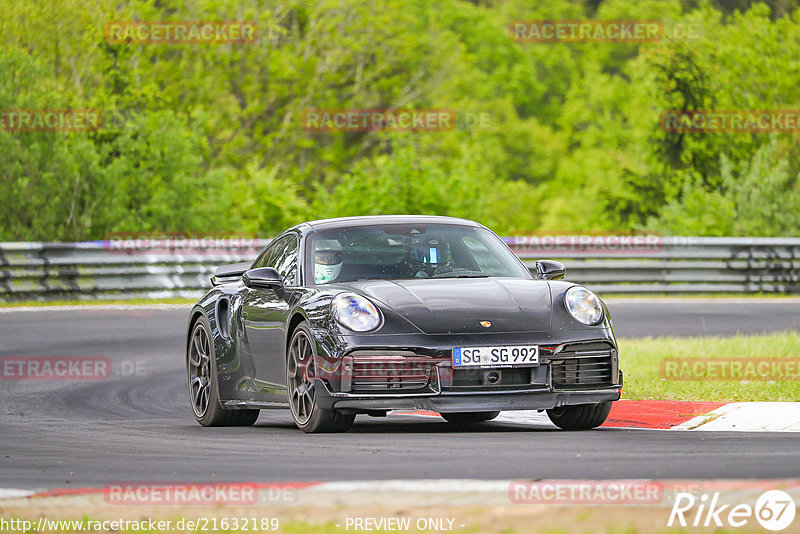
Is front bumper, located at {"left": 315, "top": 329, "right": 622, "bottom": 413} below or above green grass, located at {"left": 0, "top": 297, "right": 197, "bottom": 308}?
above

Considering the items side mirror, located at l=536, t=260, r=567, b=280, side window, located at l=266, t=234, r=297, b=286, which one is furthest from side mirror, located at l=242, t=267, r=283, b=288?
side mirror, located at l=536, t=260, r=567, b=280

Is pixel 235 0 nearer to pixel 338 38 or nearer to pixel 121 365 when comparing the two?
pixel 338 38

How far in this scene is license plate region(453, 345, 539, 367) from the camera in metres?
8.33

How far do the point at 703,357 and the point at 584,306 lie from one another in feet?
15.9

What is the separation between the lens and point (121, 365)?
14852mm

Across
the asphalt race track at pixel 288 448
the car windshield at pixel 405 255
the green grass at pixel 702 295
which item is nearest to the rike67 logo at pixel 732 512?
the asphalt race track at pixel 288 448

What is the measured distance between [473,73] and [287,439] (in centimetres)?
7389

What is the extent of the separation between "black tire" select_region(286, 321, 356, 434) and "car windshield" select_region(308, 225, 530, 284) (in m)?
0.59

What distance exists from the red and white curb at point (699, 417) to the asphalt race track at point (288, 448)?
0.51m

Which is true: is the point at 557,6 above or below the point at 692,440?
above

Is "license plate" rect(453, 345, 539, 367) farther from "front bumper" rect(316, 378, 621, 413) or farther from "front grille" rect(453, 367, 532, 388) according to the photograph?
"front bumper" rect(316, 378, 621, 413)

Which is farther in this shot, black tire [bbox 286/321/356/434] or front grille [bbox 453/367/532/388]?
black tire [bbox 286/321/356/434]

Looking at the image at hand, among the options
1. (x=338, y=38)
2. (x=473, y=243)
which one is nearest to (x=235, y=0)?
(x=338, y=38)

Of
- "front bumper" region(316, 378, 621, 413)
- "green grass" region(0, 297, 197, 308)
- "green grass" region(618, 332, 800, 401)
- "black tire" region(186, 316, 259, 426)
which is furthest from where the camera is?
"green grass" region(0, 297, 197, 308)
